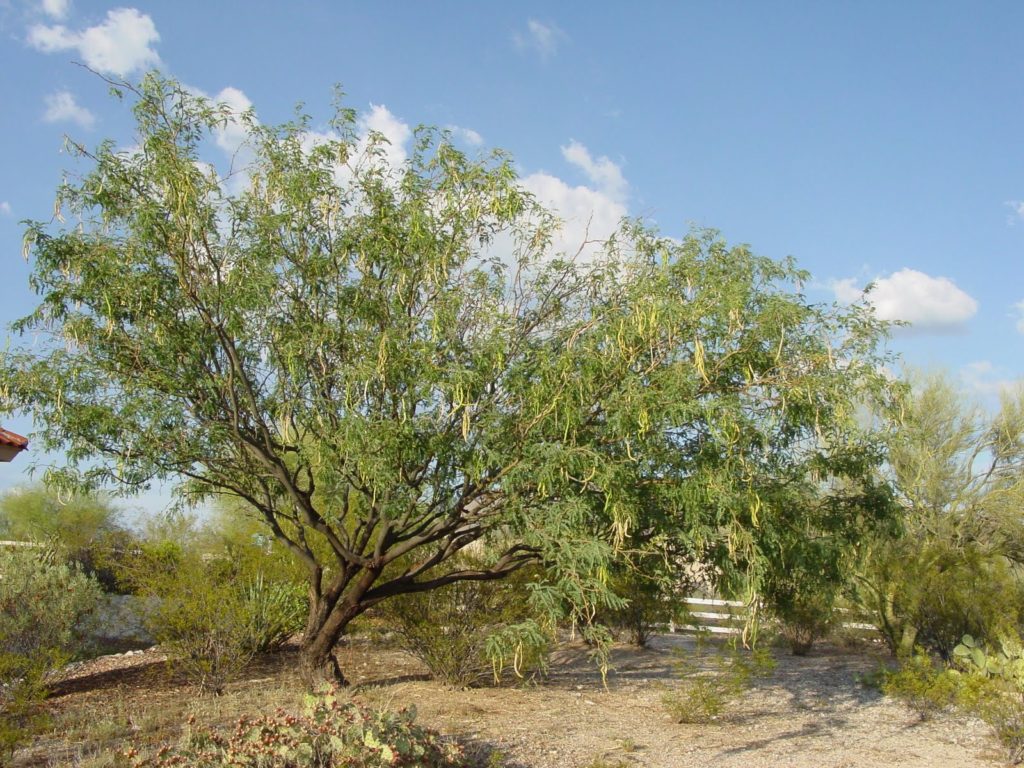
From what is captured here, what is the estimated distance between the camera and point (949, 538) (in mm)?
15289

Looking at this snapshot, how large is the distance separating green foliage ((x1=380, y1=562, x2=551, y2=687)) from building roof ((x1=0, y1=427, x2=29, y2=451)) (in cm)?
430

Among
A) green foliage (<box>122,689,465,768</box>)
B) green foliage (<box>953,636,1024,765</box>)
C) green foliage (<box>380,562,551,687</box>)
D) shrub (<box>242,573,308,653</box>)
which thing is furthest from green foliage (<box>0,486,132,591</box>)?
green foliage (<box>953,636,1024,765</box>)

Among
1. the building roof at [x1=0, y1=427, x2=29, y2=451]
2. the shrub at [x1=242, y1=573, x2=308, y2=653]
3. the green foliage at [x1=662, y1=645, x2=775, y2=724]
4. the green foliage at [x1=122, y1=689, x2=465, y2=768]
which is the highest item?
the building roof at [x1=0, y1=427, x2=29, y2=451]

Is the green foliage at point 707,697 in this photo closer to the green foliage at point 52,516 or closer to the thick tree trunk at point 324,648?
the thick tree trunk at point 324,648

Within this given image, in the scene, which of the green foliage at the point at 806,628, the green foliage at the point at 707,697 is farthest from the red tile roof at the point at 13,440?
the green foliage at the point at 806,628

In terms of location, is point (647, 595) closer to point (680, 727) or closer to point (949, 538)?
point (680, 727)

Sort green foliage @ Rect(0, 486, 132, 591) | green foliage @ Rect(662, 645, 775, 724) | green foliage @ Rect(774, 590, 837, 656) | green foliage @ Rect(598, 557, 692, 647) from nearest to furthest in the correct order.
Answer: green foliage @ Rect(598, 557, 692, 647)
green foliage @ Rect(662, 645, 775, 724)
green foliage @ Rect(774, 590, 837, 656)
green foliage @ Rect(0, 486, 132, 591)

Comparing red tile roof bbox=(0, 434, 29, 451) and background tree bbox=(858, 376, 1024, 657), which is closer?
red tile roof bbox=(0, 434, 29, 451)

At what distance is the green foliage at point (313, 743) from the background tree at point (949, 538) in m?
4.73

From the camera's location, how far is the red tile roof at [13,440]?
7164mm

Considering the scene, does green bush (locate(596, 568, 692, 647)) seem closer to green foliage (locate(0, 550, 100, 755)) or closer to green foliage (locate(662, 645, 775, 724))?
green foliage (locate(662, 645, 775, 724))

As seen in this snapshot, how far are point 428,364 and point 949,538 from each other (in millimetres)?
11580

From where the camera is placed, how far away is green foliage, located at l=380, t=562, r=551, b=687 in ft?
32.9

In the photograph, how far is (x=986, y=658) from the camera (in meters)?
10.0
